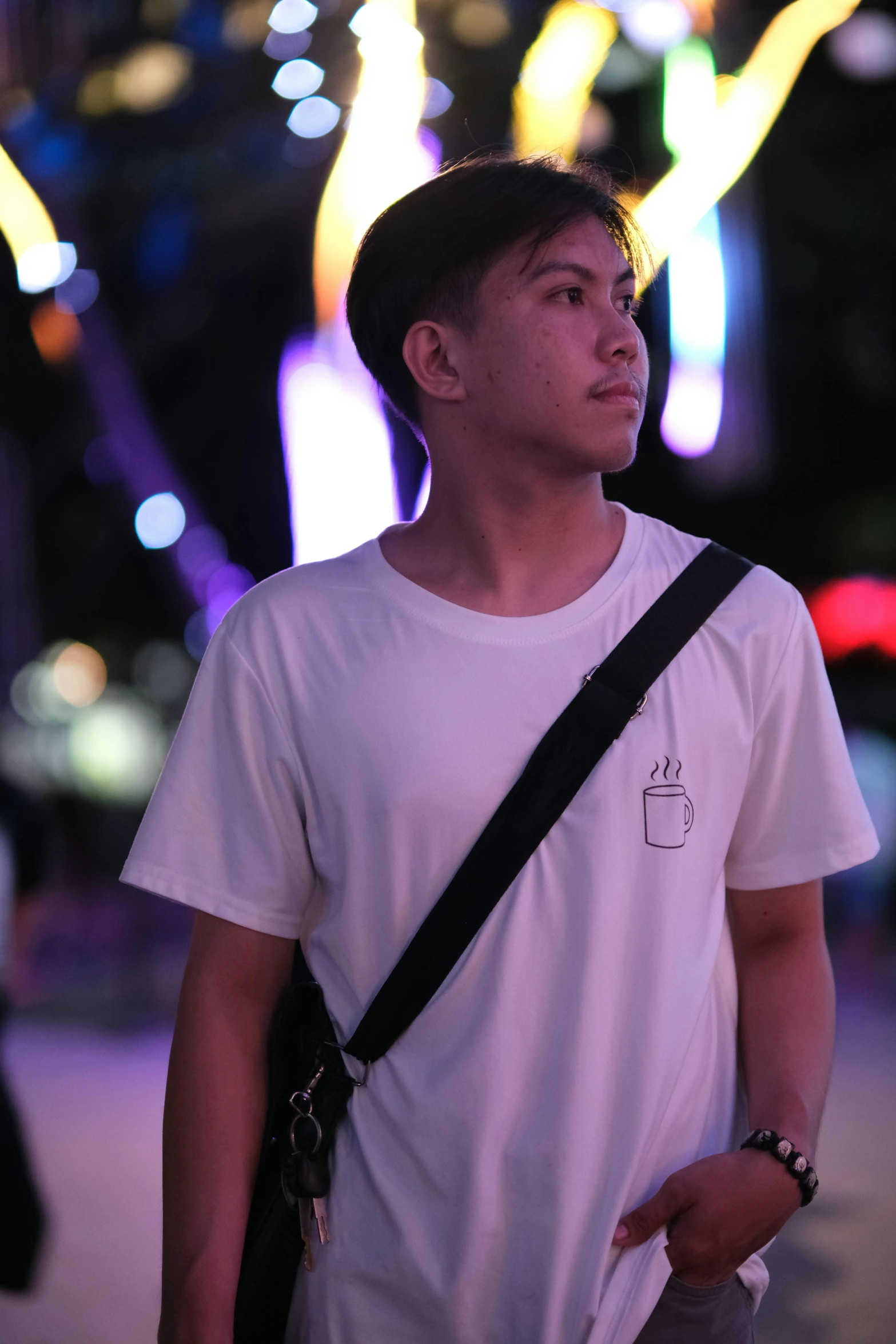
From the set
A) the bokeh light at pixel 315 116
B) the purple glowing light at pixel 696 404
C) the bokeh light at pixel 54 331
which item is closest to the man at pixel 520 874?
the purple glowing light at pixel 696 404

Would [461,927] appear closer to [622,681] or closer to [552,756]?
[552,756]

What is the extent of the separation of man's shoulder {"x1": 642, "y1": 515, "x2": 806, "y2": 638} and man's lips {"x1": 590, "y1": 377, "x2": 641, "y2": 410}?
0.18m

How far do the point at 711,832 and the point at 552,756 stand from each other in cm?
24

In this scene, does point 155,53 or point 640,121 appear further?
point 640,121

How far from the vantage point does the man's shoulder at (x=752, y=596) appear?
167 cm

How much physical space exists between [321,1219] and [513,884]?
1.66ft

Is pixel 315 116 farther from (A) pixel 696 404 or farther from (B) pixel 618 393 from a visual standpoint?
(B) pixel 618 393

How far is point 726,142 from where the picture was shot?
6.88 metres

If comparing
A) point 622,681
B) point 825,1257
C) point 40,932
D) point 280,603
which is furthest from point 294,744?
point 40,932

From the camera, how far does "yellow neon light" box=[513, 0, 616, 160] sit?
780cm

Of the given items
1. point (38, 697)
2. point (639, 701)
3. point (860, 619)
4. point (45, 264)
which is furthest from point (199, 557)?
point (639, 701)

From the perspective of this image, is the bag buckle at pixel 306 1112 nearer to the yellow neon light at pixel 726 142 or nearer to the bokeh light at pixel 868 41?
the yellow neon light at pixel 726 142

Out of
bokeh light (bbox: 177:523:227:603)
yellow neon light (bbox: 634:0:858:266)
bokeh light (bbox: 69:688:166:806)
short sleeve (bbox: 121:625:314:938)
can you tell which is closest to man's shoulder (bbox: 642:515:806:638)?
short sleeve (bbox: 121:625:314:938)

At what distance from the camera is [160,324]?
1512 cm
